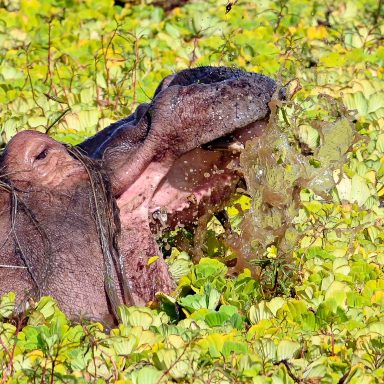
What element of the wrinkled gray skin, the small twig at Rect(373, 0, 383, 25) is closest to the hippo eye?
the wrinkled gray skin

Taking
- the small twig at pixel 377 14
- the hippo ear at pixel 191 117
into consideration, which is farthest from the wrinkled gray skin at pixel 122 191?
the small twig at pixel 377 14

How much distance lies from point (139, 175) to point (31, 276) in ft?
1.58

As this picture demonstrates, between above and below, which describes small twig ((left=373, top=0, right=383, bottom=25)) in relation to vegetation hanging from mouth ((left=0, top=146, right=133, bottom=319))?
below

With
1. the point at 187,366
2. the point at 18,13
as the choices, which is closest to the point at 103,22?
the point at 18,13

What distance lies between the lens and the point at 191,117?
136 inches

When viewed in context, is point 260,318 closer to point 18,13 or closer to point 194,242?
point 194,242

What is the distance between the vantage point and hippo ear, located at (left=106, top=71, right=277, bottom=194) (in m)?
3.46

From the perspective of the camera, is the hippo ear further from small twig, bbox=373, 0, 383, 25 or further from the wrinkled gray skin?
small twig, bbox=373, 0, 383, 25

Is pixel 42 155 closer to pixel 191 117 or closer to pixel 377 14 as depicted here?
pixel 191 117

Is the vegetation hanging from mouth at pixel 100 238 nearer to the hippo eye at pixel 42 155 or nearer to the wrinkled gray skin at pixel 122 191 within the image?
the wrinkled gray skin at pixel 122 191

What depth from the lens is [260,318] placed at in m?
3.45

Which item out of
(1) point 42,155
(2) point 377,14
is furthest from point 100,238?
(2) point 377,14

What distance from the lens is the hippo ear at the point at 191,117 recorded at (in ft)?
11.3

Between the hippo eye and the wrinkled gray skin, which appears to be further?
the hippo eye
